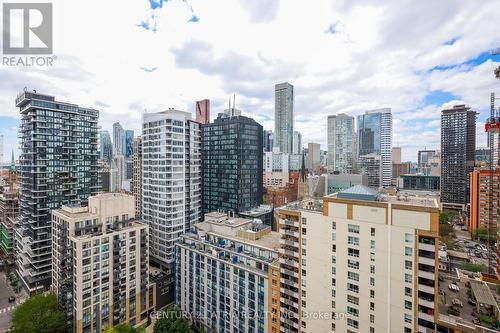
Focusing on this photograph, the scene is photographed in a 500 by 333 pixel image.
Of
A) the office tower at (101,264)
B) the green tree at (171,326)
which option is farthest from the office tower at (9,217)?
the green tree at (171,326)

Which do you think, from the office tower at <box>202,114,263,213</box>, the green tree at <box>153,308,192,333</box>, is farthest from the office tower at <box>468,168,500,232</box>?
the green tree at <box>153,308,192,333</box>

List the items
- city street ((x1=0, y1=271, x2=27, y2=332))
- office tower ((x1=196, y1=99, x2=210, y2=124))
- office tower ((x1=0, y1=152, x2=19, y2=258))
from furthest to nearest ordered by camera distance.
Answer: office tower ((x1=196, y1=99, x2=210, y2=124))
office tower ((x1=0, y1=152, x2=19, y2=258))
city street ((x1=0, y1=271, x2=27, y2=332))

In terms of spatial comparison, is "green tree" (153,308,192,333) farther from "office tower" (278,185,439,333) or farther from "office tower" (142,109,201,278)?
"office tower" (142,109,201,278)

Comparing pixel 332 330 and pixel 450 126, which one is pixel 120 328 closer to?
pixel 332 330

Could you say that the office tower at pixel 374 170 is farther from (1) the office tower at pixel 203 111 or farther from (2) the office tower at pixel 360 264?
(2) the office tower at pixel 360 264

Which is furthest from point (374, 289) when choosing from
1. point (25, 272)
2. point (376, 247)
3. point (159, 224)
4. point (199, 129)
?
point (25, 272)

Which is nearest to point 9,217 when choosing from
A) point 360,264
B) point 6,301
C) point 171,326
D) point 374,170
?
point 6,301

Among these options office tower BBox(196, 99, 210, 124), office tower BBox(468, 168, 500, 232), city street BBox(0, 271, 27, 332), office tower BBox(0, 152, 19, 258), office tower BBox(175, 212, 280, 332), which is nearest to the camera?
office tower BBox(175, 212, 280, 332)
